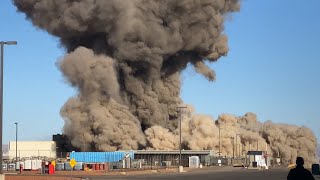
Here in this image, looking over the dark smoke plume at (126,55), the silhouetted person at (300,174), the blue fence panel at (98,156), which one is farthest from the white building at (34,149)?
the silhouetted person at (300,174)

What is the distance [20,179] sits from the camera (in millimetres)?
39875

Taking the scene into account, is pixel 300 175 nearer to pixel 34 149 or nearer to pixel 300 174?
pixel 300 174

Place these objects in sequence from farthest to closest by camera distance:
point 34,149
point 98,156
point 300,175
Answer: point 34,149 < point 98,156 < point 300,175


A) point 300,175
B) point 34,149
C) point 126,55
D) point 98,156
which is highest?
point 126,55

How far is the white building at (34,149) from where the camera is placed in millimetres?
103919

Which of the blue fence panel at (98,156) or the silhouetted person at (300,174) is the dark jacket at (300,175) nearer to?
the silhouetted person at (300,174)

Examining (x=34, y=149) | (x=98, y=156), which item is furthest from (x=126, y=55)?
(x=34, y=149)

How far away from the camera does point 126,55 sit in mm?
86375

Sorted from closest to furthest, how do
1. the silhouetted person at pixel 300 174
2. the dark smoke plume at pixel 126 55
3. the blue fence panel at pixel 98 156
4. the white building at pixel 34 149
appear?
the silhouetted person at pixel 300 174
the blue fence panel at pixel 98 156
the dark smoke plume at pixel 126 55
the white building at pixel 34 149

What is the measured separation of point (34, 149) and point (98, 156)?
1013 inches

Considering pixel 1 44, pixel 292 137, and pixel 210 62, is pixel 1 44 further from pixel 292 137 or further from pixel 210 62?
pixel 292 137

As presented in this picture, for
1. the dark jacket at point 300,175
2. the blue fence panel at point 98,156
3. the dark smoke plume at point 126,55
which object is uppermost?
the dark smoke plume at point 126,55

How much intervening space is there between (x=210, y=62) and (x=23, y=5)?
3073 cm

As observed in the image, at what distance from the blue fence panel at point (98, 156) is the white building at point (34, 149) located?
15.7 meters
